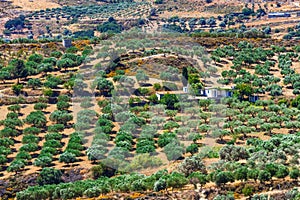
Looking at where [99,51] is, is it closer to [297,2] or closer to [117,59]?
[117,59]

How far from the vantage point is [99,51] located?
74.2 meters

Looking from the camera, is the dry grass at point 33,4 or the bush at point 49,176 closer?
the bush at point 49,176

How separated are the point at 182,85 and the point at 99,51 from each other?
15224 mm

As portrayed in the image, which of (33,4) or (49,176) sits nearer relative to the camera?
(49,176)

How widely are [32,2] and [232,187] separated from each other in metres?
119

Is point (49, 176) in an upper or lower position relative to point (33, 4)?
lower

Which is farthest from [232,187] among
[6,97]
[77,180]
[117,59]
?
[117,59]

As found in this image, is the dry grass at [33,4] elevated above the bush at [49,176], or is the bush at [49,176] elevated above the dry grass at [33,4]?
the dry grass at [33,4]

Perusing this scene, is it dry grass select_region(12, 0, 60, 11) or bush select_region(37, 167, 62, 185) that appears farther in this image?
dry grass select_region(12, 0, 60, 11)

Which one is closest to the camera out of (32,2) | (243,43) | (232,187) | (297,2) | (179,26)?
(232,187)

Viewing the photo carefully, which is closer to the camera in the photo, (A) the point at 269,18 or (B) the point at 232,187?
(B) the point at 232,187

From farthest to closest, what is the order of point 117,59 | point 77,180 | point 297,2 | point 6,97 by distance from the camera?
point 297,2 → point 117,59 → point 6,97 → point 77,180

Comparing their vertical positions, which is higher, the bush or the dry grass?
the dry grass

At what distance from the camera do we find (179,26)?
12050 cm
